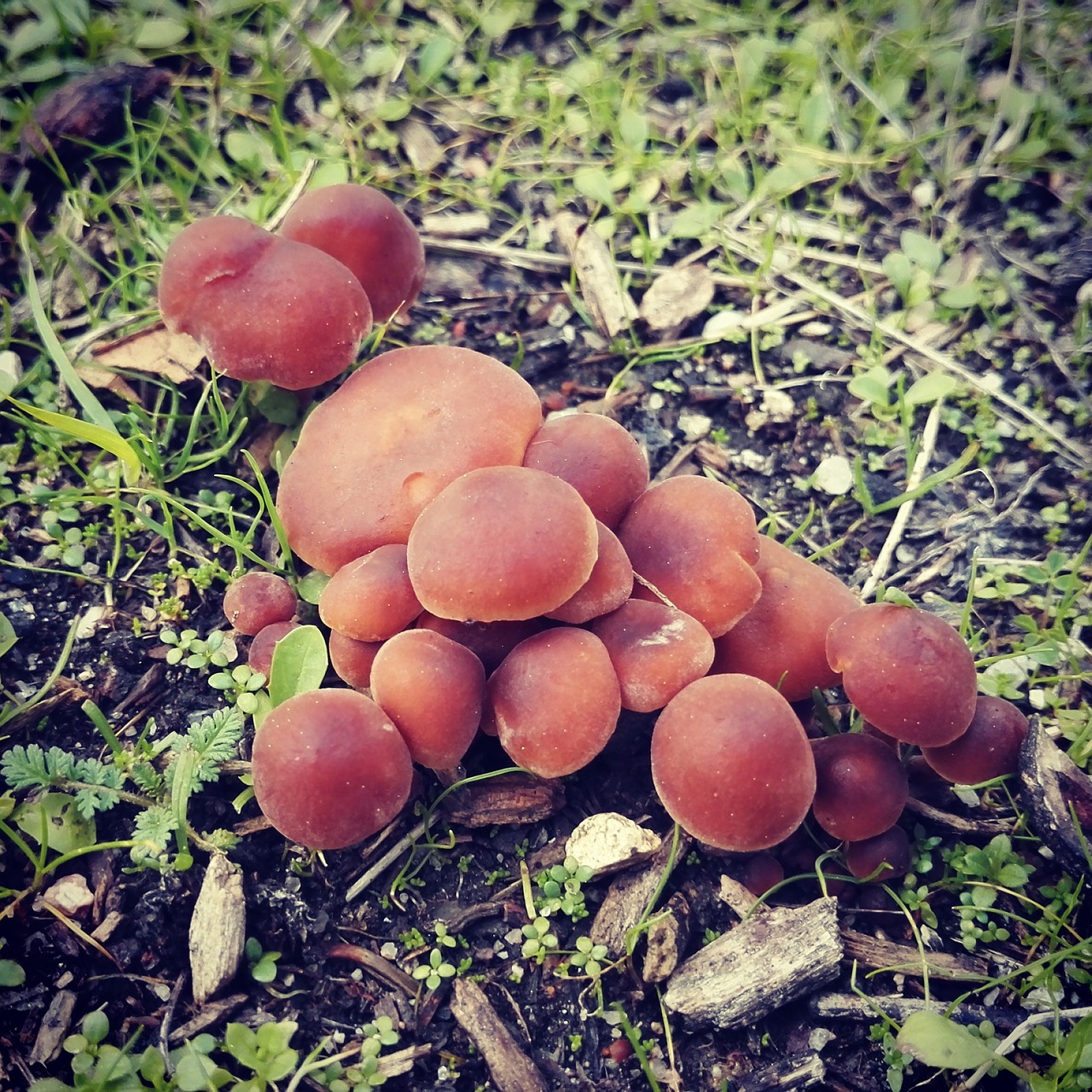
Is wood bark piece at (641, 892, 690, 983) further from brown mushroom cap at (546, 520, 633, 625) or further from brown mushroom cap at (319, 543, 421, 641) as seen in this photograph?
brown mushroom cap at (319, 543, 421, 641)

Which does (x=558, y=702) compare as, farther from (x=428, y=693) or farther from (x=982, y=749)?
(x=982, y=749)

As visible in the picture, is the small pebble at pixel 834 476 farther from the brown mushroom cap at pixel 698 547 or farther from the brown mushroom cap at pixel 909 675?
the brown mushroom cap at pixel 909 675

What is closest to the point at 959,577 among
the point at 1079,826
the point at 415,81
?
the point at 1079,826

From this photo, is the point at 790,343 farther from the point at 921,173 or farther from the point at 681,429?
the point at 921,173

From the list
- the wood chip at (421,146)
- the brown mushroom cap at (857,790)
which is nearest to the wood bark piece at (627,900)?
the brown mushroom cap at (857,790)

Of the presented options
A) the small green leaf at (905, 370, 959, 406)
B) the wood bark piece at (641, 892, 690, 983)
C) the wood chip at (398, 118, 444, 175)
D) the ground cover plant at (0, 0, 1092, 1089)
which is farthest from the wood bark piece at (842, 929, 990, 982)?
the wood chip at (398, 118, 444, 175)

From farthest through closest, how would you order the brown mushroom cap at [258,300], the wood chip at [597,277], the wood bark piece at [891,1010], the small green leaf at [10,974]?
1. the wood chip at [597,277]
2. the brown mushroom cap at [258,300]
3. the wood bark piece at [891,1010]
4. the small green leaf at [10,974]
